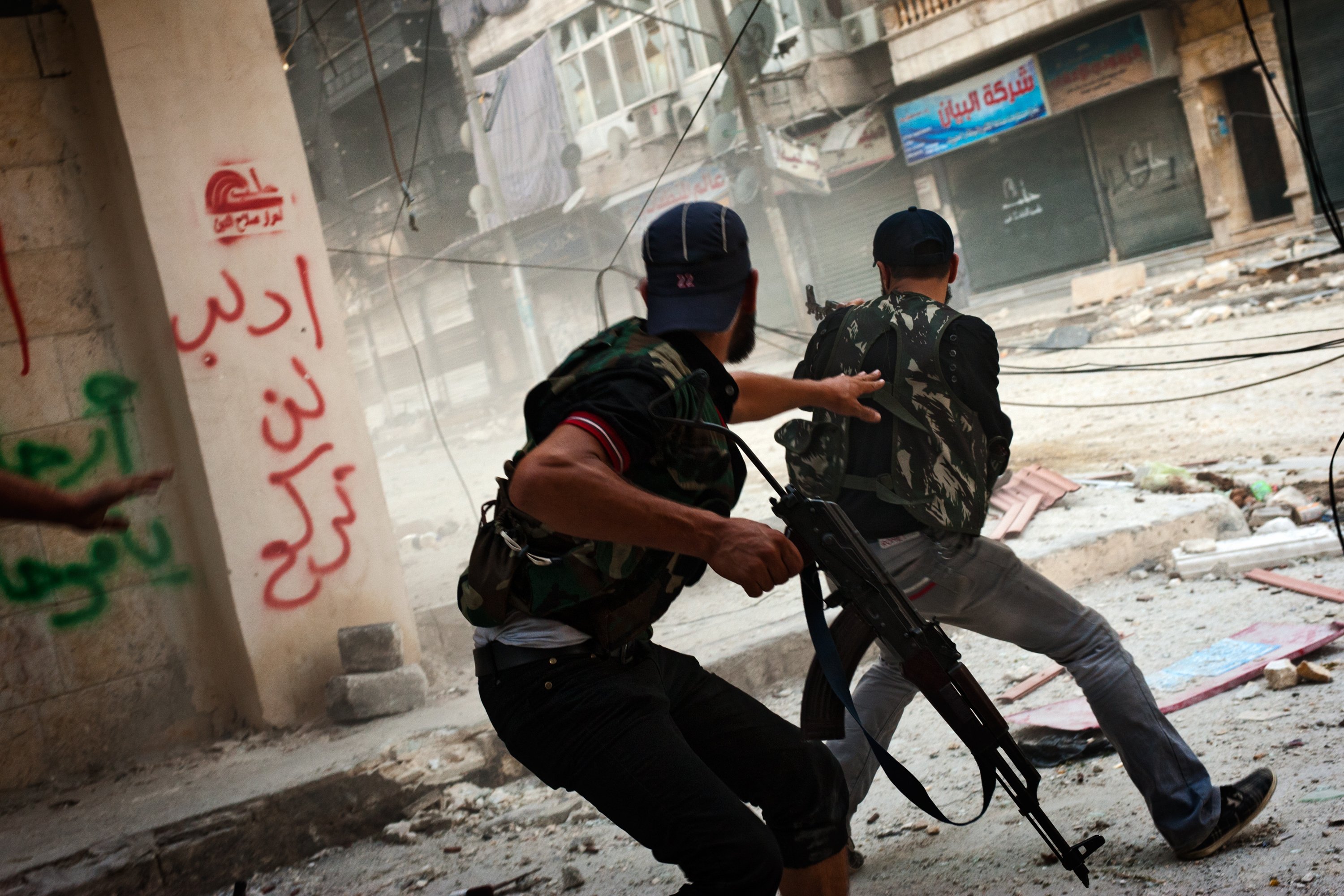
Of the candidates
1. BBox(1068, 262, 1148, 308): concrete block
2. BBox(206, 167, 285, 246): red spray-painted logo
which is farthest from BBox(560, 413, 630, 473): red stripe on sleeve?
BBox(1068, 262, 1148, 308): concrete block

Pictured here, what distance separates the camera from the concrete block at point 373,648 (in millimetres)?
4527

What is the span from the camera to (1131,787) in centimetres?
281

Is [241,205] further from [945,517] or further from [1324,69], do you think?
[1324,69]

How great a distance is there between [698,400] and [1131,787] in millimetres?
1945

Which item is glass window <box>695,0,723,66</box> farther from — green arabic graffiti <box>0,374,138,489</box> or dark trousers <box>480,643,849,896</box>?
dark trousers <box>480,643,849,896</box>

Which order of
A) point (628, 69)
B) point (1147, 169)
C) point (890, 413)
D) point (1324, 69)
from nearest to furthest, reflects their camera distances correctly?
point (890, 413)
point (1324, 69)
point (1147, 169)
point (628, 69)

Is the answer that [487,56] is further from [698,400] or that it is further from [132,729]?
[698,400]

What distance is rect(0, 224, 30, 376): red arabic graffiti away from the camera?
4.42 meters

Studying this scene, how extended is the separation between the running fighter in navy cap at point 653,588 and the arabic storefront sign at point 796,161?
1487 centimetres

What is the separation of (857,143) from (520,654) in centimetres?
1785

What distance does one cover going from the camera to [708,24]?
59.0 ft

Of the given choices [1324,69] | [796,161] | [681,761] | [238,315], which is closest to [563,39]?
[796,161]

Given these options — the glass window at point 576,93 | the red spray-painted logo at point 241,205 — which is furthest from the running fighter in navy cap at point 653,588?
the glass window at point 576,93

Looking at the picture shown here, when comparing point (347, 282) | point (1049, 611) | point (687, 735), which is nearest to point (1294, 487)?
point (1049, 611)
